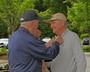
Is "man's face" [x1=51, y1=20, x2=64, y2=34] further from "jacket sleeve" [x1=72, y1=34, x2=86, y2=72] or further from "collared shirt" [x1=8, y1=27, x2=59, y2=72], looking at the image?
"collared shirt" [x1=8, y1=27, x2=59, y2=72]

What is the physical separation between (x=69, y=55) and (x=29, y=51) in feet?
3.16

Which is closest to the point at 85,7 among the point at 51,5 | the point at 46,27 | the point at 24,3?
the point at 24,3

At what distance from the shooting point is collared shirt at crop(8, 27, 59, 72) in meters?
4.38

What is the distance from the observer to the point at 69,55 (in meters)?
5.20

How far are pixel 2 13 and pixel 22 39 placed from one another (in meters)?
28.4

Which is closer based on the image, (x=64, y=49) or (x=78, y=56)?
(x=78, y=56)

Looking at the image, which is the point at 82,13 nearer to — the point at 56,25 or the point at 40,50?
the point at 56,25

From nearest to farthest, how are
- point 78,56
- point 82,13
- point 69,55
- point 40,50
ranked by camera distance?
1. point 40,50
2. point 78,56
3. point 69,55
4. point 82,13

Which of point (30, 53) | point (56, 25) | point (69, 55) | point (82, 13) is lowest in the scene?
point (82, 13)

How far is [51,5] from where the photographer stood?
57875mm

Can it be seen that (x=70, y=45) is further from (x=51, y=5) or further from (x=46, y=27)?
(x=51, y=5)

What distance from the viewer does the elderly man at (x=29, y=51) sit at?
438 centimetres

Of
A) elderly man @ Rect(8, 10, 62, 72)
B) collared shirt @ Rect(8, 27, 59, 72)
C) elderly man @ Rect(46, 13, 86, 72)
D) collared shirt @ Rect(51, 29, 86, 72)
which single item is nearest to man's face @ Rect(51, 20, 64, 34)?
elderly man @ Rect(46, 13, 86, 72)

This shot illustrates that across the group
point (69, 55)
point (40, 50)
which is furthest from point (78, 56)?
point (40, 50)
